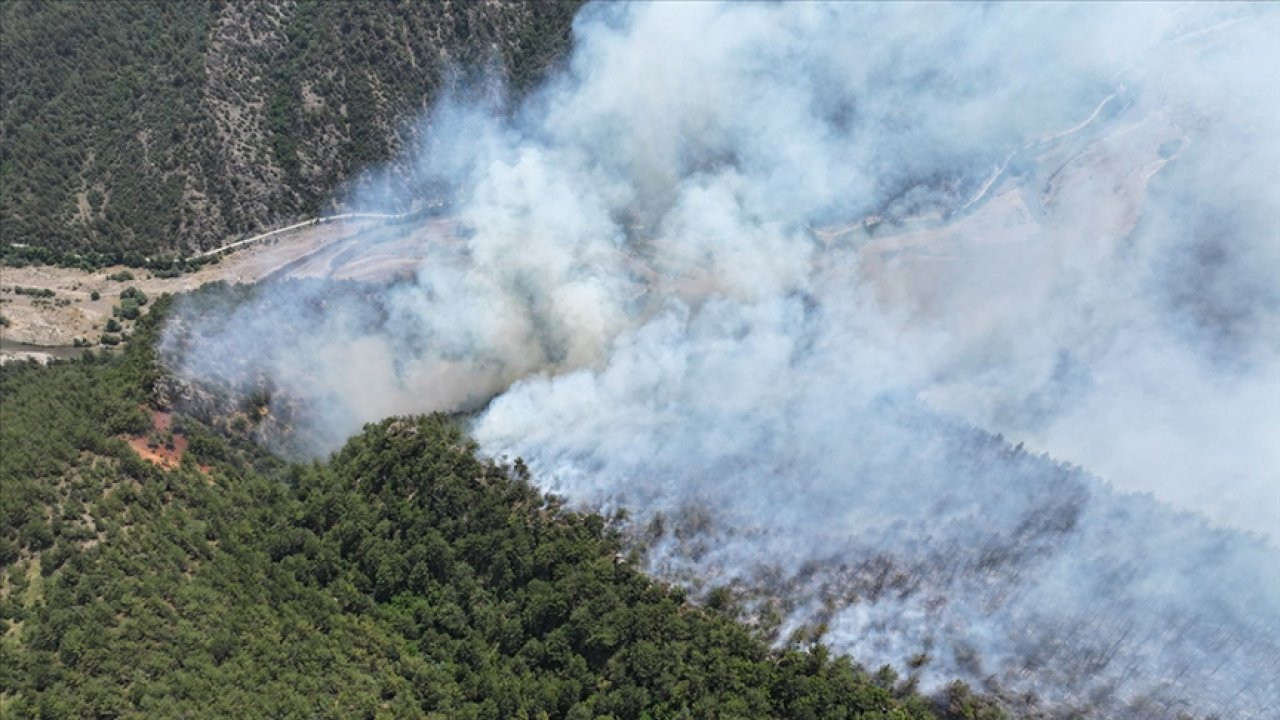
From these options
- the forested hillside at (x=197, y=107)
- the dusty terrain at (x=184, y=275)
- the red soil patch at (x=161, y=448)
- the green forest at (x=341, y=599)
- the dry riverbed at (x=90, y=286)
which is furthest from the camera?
the forested hillside at (x=197, y=107)

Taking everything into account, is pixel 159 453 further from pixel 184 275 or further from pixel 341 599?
pixel 184 275

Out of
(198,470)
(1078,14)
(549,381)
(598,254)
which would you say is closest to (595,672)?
(549,381)

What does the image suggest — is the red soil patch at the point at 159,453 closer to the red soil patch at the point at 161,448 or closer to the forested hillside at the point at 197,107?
the red soil patch at the point at 161,448

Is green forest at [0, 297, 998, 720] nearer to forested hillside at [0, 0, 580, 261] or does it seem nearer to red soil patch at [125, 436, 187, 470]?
red soil patch at [125, 436, 187, 470]

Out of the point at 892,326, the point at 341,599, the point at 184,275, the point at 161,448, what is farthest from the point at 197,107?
the point at 892,326

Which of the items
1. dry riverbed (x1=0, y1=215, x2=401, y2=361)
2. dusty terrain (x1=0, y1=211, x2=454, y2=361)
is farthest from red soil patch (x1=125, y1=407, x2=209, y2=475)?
dry riverbed (x1=0, y1=215, x2=401, y2=361)

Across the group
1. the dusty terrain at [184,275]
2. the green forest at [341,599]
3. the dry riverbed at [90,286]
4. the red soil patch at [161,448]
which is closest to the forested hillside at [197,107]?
the dry riverbed at [90,286]

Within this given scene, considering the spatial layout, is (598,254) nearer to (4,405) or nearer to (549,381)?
(549,381)
